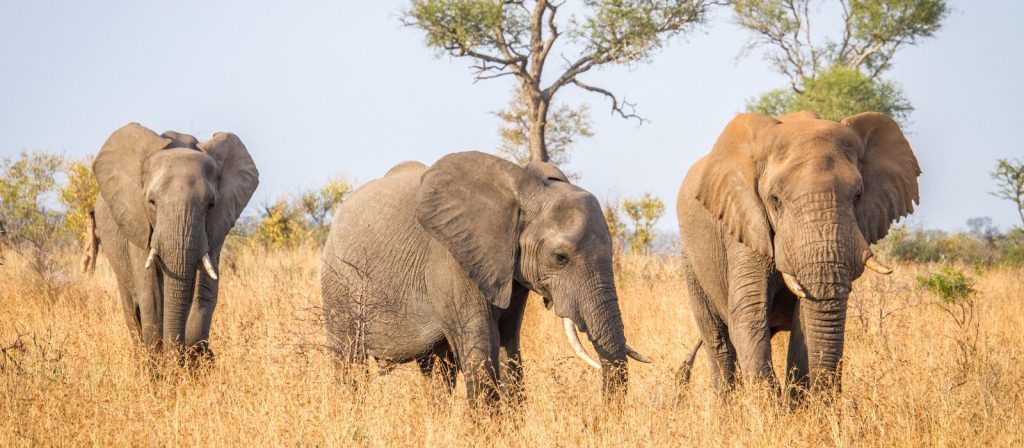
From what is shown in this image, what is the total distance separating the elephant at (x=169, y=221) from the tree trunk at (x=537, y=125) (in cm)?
1505

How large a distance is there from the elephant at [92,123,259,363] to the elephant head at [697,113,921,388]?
3671mm

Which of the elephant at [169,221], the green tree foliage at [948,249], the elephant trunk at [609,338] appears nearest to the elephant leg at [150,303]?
the elephant at [169,221]

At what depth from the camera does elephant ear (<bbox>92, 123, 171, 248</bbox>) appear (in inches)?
346

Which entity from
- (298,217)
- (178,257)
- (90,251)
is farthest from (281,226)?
(178,257)

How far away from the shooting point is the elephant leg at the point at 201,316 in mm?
8695

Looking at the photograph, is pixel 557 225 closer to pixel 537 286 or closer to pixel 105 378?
pixel 537 286

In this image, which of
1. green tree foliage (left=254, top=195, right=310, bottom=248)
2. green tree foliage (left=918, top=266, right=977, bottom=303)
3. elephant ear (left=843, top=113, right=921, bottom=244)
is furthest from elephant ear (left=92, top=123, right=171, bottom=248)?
green tree foliage (left=254, top=195, right=310, bottom=248)

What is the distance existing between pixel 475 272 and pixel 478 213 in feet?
1.11

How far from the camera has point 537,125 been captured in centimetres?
2445

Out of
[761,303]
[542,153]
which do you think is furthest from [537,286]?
[542,153]

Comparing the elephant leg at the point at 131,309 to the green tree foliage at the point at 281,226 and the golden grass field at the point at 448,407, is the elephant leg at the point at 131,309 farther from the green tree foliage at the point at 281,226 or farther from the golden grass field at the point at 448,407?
the green tree foliage at the point at 281,226

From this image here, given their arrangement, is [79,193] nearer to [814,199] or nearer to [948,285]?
[948,285]

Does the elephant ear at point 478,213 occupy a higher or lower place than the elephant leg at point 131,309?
higher

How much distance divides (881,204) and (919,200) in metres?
0.42
